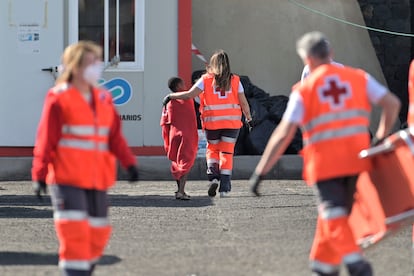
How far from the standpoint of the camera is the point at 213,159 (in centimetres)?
1371

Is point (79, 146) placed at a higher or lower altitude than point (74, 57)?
lower

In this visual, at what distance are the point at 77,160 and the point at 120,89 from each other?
9.66m

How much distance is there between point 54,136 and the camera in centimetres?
702

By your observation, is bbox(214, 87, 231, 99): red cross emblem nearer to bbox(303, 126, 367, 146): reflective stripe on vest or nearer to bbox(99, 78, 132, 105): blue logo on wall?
bbox(99, 78, 132, 105): blue logo on wall

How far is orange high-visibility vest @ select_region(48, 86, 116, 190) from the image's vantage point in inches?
277

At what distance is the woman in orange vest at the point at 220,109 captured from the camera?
524 inches

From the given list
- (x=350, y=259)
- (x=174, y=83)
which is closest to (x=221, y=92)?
(x=174, y=83)

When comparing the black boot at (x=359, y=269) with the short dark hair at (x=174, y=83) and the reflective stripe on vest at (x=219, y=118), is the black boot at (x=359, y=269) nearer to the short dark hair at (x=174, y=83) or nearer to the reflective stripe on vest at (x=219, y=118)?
the reflective stripe on vest at (x=219, y=118)

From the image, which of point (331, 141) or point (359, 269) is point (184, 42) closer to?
point (331, 141)

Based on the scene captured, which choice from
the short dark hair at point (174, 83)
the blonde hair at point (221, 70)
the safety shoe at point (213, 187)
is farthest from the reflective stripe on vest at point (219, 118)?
the safety shoe at point (213, 187)

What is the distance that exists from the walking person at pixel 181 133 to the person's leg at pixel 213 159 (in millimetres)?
202

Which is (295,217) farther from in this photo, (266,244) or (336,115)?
(336,115)

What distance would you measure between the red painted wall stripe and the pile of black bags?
85cm

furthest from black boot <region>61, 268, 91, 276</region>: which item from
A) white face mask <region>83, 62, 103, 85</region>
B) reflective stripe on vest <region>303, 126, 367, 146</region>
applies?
reflective stripe on vest <region>303, 126, 367, 146</region>
